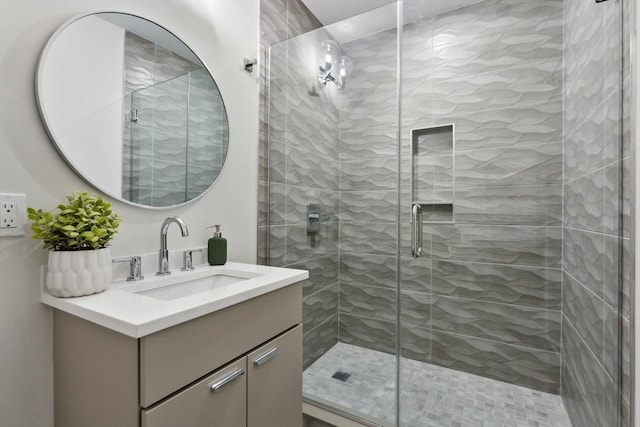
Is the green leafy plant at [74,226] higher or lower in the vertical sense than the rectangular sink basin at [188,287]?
higher

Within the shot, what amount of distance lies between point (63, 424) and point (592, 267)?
6.18 ft

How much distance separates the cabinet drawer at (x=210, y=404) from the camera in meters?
0.71

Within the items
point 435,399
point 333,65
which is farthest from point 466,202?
point 333,65

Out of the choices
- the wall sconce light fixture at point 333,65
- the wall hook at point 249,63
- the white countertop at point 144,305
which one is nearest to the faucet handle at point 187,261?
the white countertop at point 144,305

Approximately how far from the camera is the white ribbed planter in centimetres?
83

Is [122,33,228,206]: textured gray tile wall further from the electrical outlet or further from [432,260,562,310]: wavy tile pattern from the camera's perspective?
[432,260,562,310]: wavy tile pattern

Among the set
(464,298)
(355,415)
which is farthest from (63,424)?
(464,298)

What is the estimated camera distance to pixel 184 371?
0.75m

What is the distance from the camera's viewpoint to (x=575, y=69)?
133 cm

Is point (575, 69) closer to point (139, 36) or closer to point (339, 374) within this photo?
point (139, 36)

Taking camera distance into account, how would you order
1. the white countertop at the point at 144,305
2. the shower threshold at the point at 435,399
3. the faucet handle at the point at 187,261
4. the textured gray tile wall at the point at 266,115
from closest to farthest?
the white countertop at the point at 144,305, the faucet handle at the point at 187,261, the shower threshold at the point at 435,399, the textured gray tile wall at the point at 266,115

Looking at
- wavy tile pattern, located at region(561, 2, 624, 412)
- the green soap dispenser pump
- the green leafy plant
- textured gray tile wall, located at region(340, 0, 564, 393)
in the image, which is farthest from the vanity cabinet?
wavy tile pattern, located at region(561, 2, 624, 412)

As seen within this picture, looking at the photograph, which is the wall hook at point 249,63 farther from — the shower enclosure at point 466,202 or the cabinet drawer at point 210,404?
the cabinet drawer at point 210,404

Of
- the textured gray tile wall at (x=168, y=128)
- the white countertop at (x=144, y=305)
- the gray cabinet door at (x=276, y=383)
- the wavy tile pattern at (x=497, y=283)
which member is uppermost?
the textured gray tile wall at (x=168, y=128)
